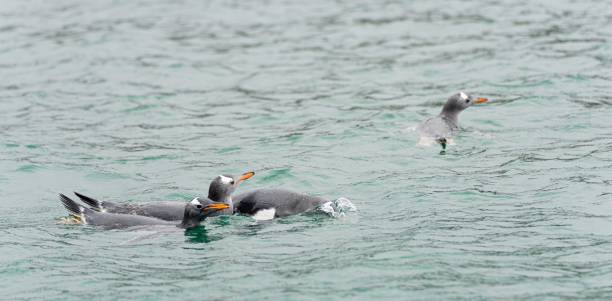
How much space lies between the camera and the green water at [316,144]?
11438 mm

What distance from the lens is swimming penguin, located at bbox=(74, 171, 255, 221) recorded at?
13.9 m

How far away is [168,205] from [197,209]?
963mm

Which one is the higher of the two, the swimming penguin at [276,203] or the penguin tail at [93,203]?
the swimming penguin at [276,203]

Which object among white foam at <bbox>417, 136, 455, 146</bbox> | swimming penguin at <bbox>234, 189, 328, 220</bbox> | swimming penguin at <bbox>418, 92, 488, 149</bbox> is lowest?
swimming penguin at <bbox>234, 189, 328, 220</bbox>

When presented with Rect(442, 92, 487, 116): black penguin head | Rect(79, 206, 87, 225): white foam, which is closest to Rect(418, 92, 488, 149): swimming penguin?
Rect(442, 92, 487, 116): black penguin head

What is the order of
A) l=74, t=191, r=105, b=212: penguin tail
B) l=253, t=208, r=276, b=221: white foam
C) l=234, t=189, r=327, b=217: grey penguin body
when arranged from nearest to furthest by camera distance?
l=253, t=208, r=276, b=221: white foam < l=234, t=189, r=327, b=217: grey penguin body < l=74, t=191, r=105, b=212: penguin tail

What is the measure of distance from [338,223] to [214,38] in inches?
599

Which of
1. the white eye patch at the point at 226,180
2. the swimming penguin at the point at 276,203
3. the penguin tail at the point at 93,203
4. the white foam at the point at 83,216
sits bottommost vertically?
the white foam at the point at 83,216

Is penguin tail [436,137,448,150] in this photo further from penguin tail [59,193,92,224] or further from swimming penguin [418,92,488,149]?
penguin tail [59,193,92,224]

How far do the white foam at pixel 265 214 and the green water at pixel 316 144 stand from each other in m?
0.17

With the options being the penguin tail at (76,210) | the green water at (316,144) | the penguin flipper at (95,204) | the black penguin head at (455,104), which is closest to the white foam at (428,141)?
the green water at (316,144)

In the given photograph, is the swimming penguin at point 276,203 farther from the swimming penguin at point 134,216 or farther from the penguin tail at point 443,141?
the penguin tail at point 443,141

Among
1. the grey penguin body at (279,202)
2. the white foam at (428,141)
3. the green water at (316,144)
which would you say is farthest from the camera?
the white foam at (428,141)

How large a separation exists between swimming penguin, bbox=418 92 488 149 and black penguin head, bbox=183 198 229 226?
5132 millimetres
